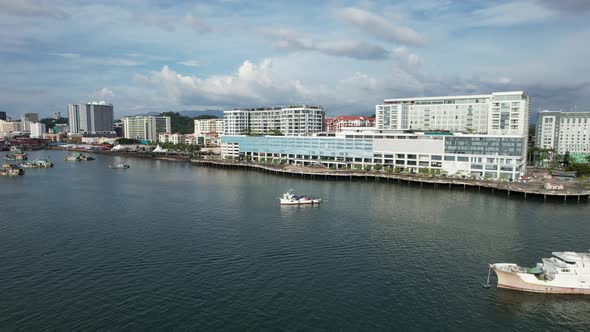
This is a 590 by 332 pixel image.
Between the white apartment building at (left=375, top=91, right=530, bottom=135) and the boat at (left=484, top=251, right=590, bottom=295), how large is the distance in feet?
199

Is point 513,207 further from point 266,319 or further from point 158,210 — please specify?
point 158,210

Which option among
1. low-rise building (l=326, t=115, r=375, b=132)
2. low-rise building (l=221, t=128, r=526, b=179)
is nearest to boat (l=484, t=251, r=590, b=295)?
low-rise building (l=221, t=128, r=526, b=179)

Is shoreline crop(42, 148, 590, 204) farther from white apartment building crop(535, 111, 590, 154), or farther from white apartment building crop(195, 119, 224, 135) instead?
white apartment building crop(195, 119, 224, 135)

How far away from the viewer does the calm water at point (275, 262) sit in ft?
61.9

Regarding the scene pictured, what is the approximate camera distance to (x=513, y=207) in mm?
42594

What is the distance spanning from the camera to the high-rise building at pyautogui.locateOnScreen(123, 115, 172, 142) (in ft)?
608

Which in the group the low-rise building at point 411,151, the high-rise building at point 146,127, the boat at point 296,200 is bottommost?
the boat at point 296,200

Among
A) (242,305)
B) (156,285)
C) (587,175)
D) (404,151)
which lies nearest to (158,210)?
(156,285)

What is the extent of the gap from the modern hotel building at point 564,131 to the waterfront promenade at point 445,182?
162ft

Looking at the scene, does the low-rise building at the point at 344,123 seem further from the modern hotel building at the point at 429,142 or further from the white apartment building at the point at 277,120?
the modern hotel building at the point at 429,142

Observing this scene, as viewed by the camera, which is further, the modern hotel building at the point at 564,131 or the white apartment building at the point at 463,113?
the modern hotel building at the point at 564,131

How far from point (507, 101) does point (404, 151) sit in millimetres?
26958

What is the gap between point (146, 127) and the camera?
185 meters

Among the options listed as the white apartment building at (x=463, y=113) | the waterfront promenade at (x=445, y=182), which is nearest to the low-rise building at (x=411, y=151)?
the waterfront promenade at (x=445, y=182)
